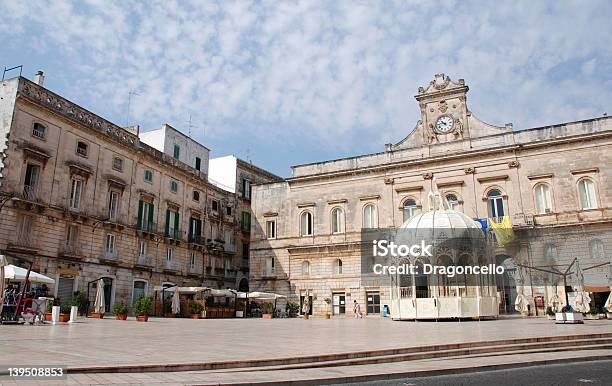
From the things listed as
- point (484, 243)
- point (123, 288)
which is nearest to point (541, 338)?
point (484, 243)

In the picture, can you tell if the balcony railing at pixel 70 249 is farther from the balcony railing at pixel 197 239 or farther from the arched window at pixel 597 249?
the arched window at pixel 597 249

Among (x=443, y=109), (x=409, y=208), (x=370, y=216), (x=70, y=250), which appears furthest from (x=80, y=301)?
(x=443, y=109)

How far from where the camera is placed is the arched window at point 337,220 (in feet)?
125

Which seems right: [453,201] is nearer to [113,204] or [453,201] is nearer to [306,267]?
[306,267]

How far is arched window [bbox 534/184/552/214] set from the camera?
1246 inches

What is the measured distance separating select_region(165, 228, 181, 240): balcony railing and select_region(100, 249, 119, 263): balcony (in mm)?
5303

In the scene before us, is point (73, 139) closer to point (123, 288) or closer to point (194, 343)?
point (123, 288)

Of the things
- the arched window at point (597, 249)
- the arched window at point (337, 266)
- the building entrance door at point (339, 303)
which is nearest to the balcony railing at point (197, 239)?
the arched window at point (337, 266)

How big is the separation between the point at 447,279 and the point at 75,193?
2258cm

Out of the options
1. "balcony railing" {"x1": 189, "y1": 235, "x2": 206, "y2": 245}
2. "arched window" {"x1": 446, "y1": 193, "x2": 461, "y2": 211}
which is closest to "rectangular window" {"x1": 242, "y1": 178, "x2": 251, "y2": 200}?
"balcony railing" {"x1": 189, "y1": 235, "x2": 206, "y2": 245}

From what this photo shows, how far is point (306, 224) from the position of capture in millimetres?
39562

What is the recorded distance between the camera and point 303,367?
8.84m

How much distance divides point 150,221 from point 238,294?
8.68 metres

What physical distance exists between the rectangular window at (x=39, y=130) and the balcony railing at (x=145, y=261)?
1061 cm
